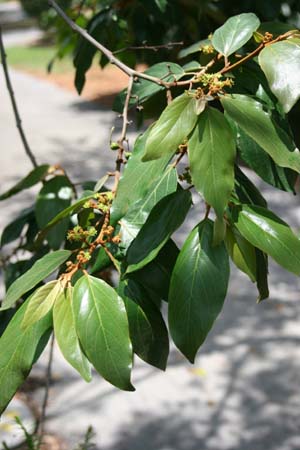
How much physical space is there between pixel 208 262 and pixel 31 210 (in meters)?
1.17

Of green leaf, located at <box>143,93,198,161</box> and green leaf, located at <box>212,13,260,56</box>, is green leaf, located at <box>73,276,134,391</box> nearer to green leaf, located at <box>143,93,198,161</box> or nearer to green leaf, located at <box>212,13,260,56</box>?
green leaf, located at <box>143,93,198,161</box>

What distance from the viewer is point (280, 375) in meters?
3.75

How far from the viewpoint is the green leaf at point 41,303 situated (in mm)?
924

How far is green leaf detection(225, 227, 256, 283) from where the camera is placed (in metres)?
0.95

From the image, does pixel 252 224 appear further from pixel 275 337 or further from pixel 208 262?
pixel 275 337

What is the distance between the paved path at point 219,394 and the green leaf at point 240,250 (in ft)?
7.89

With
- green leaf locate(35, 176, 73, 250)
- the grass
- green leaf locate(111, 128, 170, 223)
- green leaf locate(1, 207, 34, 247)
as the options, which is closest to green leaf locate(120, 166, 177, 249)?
green leaf locate(111, 128, 170, 223)

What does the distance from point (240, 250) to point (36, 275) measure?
0.93ft

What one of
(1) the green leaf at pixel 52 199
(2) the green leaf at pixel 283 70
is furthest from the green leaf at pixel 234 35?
(1) the green leaf at pixel 52 199

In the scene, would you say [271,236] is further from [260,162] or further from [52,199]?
[52,199]

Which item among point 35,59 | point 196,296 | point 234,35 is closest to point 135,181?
point 196,296

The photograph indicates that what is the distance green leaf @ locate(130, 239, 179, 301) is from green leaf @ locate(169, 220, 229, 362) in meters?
0.09

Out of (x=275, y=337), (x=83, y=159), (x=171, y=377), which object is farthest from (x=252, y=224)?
(x=83, y=159)

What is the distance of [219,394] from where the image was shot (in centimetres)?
362
